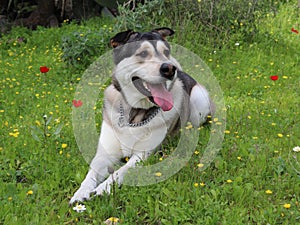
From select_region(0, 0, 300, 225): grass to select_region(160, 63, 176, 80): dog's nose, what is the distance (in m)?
0.67

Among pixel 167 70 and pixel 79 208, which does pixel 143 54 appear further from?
pixel 79 208

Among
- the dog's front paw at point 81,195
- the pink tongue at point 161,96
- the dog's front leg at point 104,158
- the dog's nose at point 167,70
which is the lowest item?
the dog's front leg at point 104,158

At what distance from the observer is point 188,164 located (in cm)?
356

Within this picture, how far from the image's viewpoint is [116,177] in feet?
11.1

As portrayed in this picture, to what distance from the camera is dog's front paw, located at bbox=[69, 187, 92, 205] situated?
320 centimetres

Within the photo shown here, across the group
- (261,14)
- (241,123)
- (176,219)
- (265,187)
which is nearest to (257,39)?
(261,14)

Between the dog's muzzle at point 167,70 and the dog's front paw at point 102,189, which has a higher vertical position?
the dog's muzzle at point 167,70

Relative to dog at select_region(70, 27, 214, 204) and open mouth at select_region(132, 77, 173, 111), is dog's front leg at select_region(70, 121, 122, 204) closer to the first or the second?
dog at select_region(70, 27, 214, 204)

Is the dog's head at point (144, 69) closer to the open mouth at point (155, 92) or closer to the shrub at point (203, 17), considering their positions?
the open mouth at point (155, 92)

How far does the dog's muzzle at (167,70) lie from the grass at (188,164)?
667mm

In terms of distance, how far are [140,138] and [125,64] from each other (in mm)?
611

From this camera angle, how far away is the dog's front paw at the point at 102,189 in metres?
3.23

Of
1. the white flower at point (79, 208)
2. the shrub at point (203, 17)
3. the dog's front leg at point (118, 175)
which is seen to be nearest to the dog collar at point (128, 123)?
the dog's front leg at point (118, 175)

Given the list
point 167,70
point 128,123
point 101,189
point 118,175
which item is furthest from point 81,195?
point 167,70
